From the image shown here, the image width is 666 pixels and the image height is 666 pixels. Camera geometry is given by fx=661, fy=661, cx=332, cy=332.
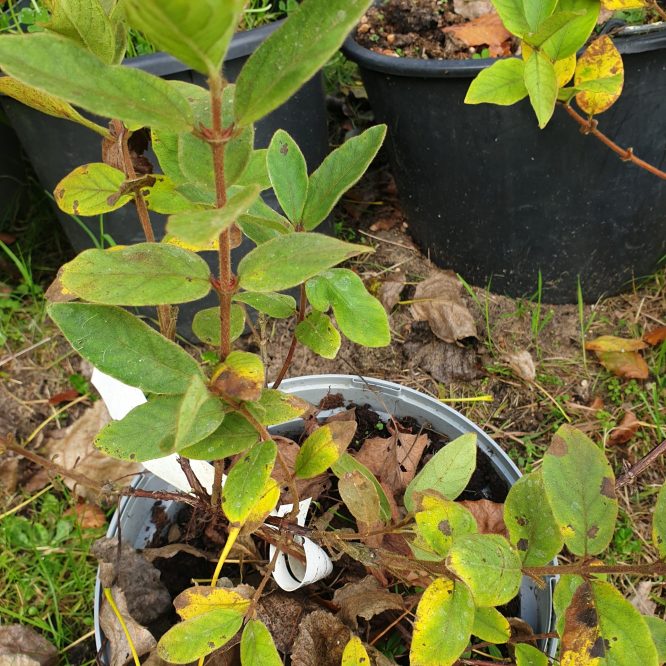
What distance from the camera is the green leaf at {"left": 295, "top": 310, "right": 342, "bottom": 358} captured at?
76 cm

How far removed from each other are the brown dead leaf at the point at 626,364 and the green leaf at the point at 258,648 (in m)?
1.14

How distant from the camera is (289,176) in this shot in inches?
29.5

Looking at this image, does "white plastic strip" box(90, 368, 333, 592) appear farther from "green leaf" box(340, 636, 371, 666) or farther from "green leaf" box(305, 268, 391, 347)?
"green leaf" box(305, 268, 391, 347)

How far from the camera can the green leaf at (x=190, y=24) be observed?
363mm

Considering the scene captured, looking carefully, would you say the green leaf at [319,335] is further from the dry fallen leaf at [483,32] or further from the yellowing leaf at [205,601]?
the dry fallen leaf at [483,32]

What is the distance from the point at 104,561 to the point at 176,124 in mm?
743

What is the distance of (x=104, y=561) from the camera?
98 centimetres

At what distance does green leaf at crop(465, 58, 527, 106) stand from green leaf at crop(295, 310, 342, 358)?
48cm

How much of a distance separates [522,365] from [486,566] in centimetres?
101

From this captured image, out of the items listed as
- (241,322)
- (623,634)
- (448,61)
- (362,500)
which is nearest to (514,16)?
(448,61)

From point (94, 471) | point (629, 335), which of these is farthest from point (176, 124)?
point (629, 335)

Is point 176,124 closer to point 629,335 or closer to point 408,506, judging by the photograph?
point 408,506

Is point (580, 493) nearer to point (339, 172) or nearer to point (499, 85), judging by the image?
point (339, 172)

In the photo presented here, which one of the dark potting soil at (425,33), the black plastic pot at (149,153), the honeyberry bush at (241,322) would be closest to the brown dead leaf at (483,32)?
the dark potting soil at (425,33)
